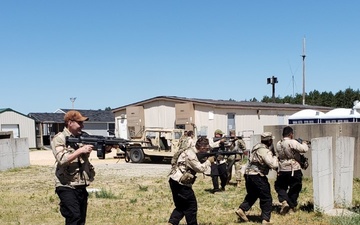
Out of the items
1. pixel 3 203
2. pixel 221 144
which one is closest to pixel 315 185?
pixel 221 144

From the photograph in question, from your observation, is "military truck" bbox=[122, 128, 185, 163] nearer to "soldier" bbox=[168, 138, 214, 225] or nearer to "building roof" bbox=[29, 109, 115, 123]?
"soldier" bbox=[168, 138, 214, 225]

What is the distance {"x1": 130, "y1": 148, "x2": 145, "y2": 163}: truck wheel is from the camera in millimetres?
20156

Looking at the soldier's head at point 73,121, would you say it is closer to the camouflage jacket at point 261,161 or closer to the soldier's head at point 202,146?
the soldier's head at point 202,146

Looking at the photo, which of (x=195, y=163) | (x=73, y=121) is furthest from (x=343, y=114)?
(x=73, y=121)

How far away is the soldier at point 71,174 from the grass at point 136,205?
2618 mm

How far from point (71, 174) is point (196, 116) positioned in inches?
755

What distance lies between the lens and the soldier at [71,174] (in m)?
4.97

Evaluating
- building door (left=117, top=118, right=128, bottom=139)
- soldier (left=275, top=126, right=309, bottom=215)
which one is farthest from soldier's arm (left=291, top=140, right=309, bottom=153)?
building door (left=117, top=118, right=128, bottom=139)

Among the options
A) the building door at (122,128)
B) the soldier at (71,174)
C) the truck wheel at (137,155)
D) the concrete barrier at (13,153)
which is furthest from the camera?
the building door at (122,128)

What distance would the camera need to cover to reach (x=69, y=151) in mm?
4977

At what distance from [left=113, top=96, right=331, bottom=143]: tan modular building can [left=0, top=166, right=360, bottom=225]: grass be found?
411 inches

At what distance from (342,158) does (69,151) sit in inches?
210

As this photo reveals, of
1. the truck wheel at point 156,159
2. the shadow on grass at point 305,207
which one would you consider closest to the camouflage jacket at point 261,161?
the shadow on grass at point 305,207

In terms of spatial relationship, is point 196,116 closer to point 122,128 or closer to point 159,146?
point 159,146
